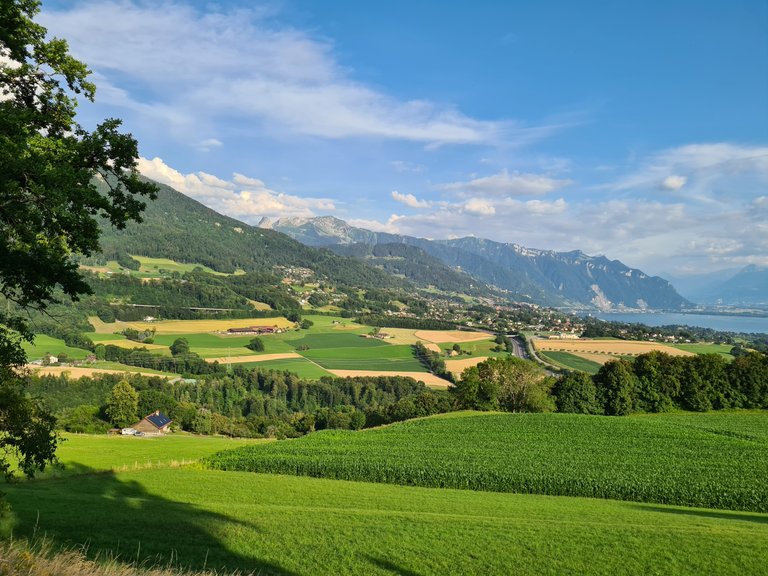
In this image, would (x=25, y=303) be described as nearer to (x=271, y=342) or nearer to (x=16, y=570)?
(x=16, y=570)

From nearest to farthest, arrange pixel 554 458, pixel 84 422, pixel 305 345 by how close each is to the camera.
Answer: pixel 554 458 < pixel 84 422 < pixel 305 345

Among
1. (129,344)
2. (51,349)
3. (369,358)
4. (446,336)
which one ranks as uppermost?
(446,336)

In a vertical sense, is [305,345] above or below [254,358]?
above

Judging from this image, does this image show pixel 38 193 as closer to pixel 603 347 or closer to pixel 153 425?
pixel 153 425

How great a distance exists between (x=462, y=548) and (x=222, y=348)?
377ft

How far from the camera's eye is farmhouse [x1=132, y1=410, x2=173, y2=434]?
64250 millimetres

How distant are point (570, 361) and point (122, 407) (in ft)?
306

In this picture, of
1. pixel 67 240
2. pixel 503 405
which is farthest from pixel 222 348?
pixel 67 240

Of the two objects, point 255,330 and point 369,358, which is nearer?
point 369,358

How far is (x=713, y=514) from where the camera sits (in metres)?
21.5

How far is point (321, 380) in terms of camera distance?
4008 inches

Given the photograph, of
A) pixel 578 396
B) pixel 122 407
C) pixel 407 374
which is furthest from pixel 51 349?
pixel 578 396

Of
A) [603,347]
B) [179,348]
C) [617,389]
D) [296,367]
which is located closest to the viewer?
[617,389]

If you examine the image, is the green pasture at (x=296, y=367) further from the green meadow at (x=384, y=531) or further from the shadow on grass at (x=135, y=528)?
the shadow on grass at (x=135, y=528)
